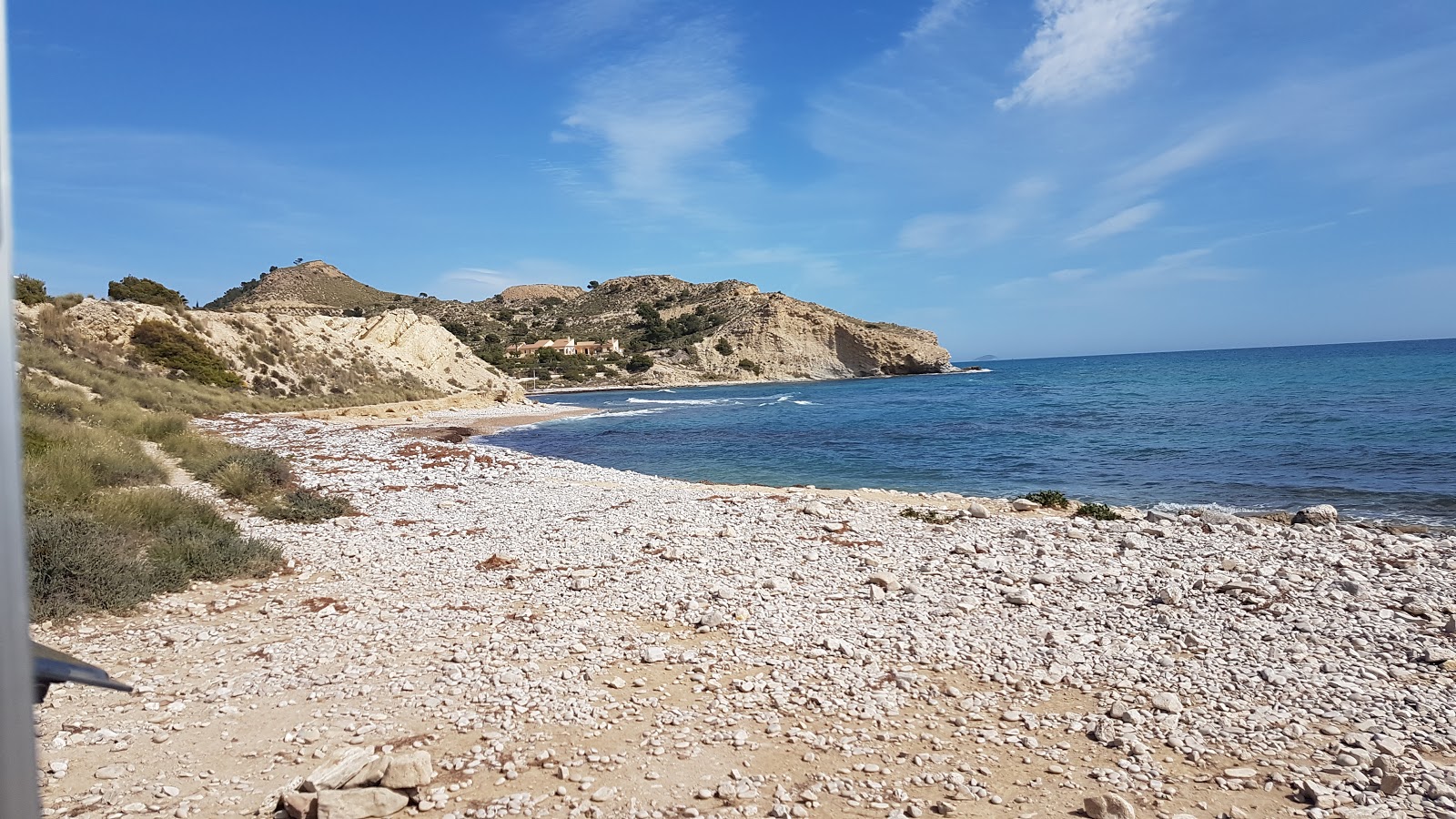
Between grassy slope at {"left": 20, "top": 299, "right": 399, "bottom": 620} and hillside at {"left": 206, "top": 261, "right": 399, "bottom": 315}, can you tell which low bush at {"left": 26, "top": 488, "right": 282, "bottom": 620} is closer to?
grassy slope at {"left": 20, "top": 299, "right": 399, "bottom": 620}

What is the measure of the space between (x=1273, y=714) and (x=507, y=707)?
203 inches

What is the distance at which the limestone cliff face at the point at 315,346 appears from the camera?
36625 mm

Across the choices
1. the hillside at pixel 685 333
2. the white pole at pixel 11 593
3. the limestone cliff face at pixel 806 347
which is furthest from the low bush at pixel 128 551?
the limestone cliff face at pixel 806 347

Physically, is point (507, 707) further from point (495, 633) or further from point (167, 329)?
point (167, 329)

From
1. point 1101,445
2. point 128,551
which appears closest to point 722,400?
point 1101,445

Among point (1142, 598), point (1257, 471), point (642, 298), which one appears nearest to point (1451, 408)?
point (1257, 471)

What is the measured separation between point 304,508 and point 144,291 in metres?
48.7

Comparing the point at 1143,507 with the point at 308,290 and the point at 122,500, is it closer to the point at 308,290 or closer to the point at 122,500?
the point at 122,500

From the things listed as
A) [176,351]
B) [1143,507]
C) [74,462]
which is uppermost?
[176,351]

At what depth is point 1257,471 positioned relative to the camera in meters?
18.1

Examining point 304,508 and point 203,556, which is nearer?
point 203,556

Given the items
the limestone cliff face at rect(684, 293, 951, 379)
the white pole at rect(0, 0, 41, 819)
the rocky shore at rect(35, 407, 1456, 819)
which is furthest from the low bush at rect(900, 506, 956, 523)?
the limestone cliff face at rect(684, 293, 951, 379)

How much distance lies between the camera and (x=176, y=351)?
1446 inches

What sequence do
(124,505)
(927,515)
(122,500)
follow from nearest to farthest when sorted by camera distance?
(124,505)
(122,500)
(927,515)
